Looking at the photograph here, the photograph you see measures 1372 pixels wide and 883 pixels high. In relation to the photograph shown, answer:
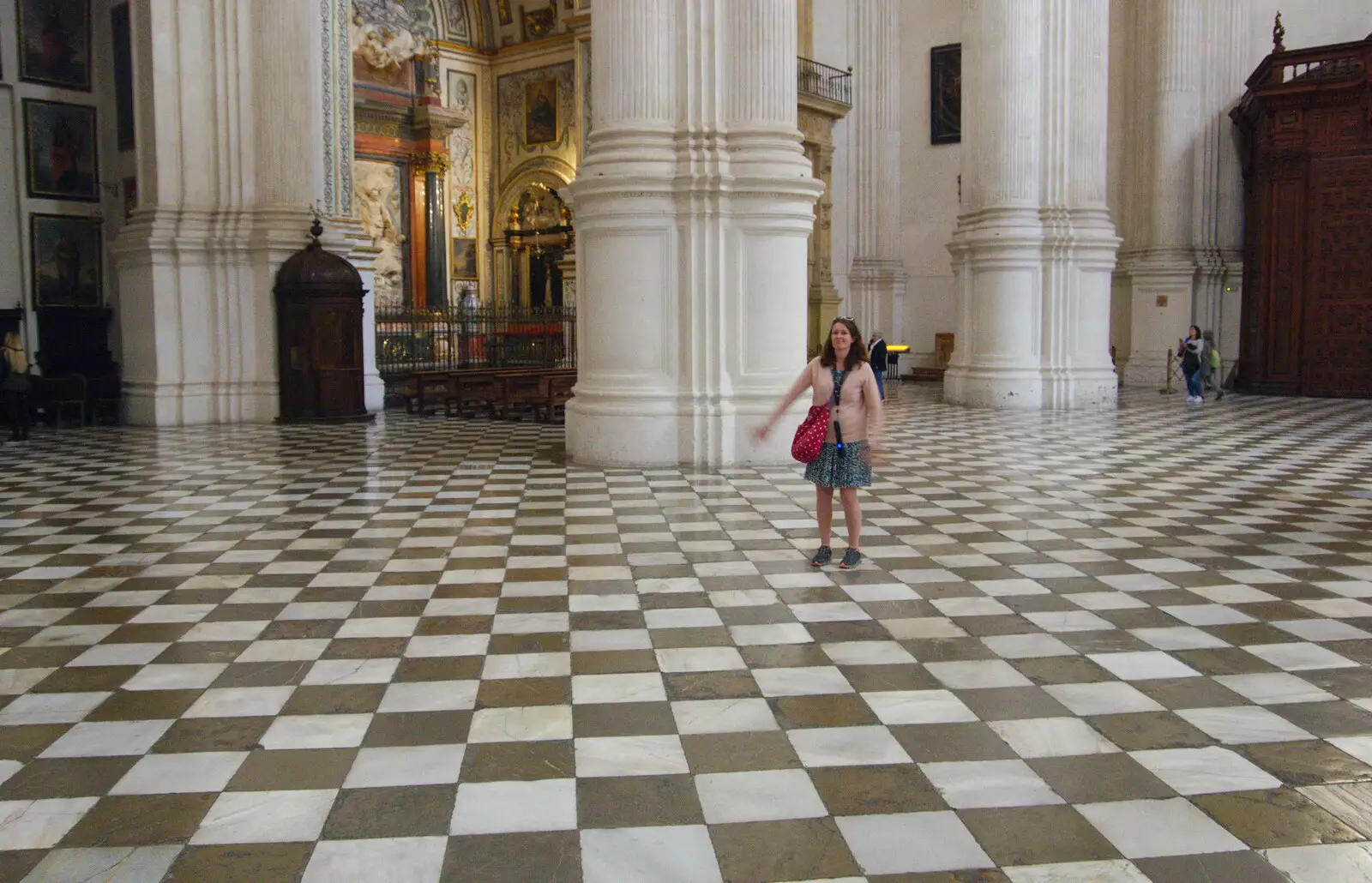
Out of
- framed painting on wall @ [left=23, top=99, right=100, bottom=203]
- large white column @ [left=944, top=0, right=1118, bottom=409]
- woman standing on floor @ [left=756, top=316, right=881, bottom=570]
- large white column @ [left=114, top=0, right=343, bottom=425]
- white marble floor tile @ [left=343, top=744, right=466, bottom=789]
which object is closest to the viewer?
white marble floor tile @ [left=343, top=744, right=466, bottom=789]

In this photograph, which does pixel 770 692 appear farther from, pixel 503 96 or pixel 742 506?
pixel 503 96

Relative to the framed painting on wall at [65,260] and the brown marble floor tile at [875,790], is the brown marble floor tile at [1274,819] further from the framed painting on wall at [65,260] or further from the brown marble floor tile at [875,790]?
the framed painting on wall at [65,260]

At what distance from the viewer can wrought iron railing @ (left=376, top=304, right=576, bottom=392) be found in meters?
20.1

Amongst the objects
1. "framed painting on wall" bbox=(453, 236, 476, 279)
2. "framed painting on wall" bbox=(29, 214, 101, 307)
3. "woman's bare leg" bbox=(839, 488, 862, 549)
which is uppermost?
"framed painting on wall" bbox=(453, 236, 476, 279)

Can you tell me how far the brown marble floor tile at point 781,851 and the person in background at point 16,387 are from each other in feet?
41.9

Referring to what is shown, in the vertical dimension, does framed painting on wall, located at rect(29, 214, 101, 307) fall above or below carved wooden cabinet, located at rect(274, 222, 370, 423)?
above

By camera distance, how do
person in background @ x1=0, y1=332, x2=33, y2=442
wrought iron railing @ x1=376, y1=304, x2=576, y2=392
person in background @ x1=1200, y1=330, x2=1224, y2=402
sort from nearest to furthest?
1. person in background @ x1=0, y1=332, x2=33, y2=442
2. person in background @ x1=1200, y1=330, x2=1224, y2=402
3. wrought iron railing @ x1=376, y1=304, x2=576, y2=392

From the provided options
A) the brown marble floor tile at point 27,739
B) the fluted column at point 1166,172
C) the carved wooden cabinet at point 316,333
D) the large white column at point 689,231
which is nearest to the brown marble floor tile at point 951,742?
the brown marble floor tile at point 27,739

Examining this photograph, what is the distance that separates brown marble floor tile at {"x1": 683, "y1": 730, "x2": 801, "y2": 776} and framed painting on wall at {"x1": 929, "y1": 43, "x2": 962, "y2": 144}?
25052 mm

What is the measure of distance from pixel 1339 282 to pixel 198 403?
19.1 meters

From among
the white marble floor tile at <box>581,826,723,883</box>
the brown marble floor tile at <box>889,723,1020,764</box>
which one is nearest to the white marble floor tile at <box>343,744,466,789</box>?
the white marble floor tile at <box>581,826,723,883</box>

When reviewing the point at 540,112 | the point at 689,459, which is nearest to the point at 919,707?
the point at 689,459

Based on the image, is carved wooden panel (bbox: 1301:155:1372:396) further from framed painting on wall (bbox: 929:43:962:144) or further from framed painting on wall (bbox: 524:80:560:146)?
framed painting on wall (bbox: 524:80:560:146)

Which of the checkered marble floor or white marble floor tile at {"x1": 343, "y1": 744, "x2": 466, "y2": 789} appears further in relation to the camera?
white marble floor tile at {"x1": 343, "y1": 744, "x2": 466, "y2": 789}
